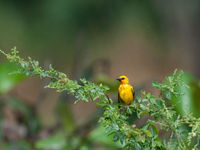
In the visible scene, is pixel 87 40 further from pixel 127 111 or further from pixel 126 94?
pixel 127 111

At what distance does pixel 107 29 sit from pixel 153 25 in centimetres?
64

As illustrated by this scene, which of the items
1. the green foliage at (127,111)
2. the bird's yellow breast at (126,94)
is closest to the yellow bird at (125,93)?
the bird's yellow breast at (126,94)

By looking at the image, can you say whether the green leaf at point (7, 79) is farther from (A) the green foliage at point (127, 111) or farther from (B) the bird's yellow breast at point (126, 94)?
(A) the green foliage at point (127, 111)

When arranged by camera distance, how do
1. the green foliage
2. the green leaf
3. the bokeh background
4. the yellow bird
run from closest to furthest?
the green foliage < the yellow bird < the green leaf < the bokeh background

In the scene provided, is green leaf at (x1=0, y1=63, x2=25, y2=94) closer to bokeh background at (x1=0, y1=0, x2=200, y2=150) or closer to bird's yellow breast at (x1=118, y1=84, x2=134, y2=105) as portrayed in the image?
bokeh background at (x1=0, y1=0, x2=200, y2=150)

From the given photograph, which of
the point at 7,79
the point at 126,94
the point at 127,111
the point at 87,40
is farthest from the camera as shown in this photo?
the point at 87,40

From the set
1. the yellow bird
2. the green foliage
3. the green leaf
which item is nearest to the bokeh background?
the green leaf

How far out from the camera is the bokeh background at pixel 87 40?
9.40 ft

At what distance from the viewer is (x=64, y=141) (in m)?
2.19

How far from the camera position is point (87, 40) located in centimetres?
422

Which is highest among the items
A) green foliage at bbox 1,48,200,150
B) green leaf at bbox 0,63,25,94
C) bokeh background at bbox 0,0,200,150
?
bokeh background at bbox 0,0,200,150

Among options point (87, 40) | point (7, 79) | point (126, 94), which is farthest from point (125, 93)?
point (87, 40)

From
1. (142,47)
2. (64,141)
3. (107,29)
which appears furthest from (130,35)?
(64,141)

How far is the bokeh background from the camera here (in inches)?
113
